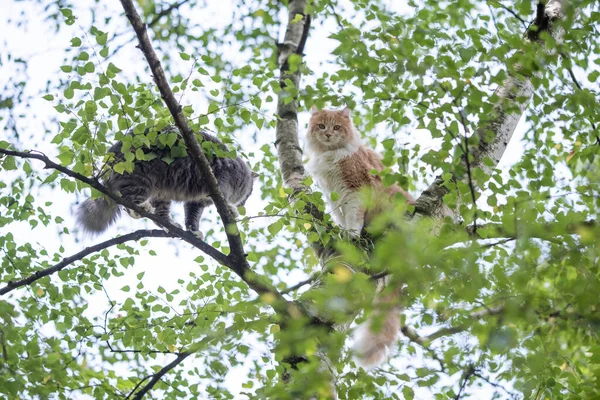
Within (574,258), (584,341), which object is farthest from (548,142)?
(574,258)

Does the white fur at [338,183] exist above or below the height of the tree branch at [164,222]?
above

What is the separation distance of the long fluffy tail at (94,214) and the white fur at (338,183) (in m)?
2.23

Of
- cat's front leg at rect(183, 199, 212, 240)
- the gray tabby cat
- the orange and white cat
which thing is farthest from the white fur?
cat's front leg at rect(183, 199, 212, 240)

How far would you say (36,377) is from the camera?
400 cm

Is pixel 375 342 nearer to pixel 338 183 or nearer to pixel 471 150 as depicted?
pixel 471 150

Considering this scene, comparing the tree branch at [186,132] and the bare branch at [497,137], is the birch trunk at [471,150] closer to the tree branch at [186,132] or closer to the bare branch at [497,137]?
the bare branch at [497,137]

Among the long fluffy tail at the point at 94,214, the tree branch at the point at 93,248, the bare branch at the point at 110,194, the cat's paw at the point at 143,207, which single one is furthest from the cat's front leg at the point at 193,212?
the bare branch at the point at 110,194

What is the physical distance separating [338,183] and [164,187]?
1862mm

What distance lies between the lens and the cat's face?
23.8 ft

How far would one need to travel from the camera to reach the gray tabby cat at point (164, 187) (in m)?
5.98

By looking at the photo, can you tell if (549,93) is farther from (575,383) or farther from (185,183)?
(185,183)

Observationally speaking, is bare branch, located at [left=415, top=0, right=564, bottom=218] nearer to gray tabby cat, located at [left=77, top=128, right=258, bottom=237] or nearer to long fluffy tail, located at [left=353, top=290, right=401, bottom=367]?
long fluffy tail, located at [left=353, top=290, right=401, bottom=367]

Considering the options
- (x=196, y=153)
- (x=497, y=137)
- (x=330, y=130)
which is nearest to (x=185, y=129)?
(x=196, y=153)

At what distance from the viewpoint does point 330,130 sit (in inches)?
288
